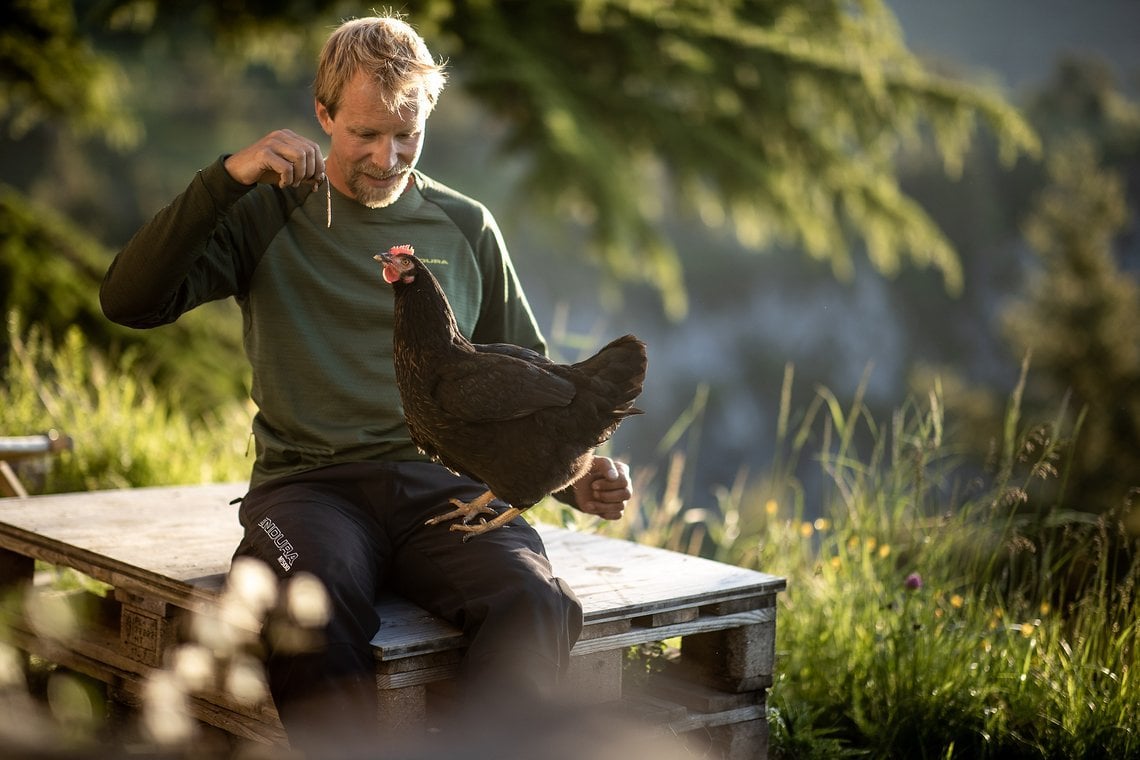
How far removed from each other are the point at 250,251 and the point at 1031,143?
6.18m

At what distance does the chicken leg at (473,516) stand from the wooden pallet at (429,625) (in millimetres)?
190

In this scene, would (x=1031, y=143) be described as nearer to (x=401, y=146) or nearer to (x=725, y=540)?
(x=725, y=540)

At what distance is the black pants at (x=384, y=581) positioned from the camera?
2.02 meters

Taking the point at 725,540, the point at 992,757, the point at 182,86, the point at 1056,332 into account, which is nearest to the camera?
the point at 992,757

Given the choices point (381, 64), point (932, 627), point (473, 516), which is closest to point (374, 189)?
point (381, 64)

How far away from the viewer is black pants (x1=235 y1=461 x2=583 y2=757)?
202 centimetres

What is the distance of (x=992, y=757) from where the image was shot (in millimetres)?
2922

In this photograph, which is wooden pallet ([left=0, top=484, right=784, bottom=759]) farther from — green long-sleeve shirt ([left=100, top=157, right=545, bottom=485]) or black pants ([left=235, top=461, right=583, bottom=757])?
green long-sleeve shirt ([left=100, top=157, right=545, bottom=485])

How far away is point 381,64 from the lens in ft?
7.74

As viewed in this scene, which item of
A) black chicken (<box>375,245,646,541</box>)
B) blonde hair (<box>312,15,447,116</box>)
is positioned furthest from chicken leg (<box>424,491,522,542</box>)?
blonde hair (<box>312,15,447,116</box>)

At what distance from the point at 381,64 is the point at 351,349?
24.6 inches

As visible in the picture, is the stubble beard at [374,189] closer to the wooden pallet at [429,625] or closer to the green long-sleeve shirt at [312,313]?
the green long-sleeve shirt at [312,313]

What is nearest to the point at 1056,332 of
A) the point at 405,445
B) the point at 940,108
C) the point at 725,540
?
the point at 940,108

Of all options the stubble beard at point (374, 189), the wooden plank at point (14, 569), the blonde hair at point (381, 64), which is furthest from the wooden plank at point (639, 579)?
the wooden plank at point (14, 569)
